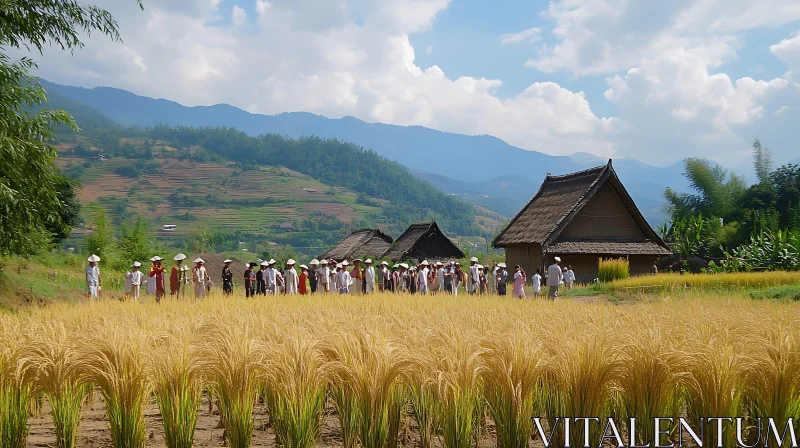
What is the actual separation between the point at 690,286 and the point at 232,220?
97.3m

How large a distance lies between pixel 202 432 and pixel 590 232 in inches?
904

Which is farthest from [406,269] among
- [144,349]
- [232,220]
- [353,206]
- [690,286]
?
[353,206]

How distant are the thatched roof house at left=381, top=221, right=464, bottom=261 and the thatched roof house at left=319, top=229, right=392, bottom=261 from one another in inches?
152

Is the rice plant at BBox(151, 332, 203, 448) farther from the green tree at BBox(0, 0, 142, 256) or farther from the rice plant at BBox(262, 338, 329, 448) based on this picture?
the green tree at BBox(0, 0, 142, 256)

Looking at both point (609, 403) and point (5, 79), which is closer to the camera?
point (609, 403)

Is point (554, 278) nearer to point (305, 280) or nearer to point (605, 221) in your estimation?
point (305, 280)

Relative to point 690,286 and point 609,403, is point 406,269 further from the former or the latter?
point 609,403

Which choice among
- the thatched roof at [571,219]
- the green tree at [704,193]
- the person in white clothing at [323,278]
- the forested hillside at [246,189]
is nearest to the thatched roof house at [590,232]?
the thatched roof at [571,219]

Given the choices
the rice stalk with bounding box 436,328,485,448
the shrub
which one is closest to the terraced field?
the shrub

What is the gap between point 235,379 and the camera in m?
5.14

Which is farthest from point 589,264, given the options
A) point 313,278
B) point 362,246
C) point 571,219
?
point 362,246

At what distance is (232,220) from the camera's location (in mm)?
109250

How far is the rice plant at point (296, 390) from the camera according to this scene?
192 inches

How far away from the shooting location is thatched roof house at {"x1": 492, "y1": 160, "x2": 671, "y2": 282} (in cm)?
2586
